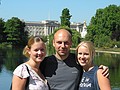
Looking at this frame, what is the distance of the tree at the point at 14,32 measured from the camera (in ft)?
213

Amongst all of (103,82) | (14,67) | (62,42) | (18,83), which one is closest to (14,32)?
(14,67)

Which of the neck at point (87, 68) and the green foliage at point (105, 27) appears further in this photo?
the green foliage at point (105, 27)

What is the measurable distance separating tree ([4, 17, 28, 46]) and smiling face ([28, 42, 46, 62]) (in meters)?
61.4

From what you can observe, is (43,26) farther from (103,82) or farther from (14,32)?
(103,82)

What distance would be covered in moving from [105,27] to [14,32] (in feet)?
55.9

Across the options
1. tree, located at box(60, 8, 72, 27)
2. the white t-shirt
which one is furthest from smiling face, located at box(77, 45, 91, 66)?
tree, located at box(60, 8, 72, 27)

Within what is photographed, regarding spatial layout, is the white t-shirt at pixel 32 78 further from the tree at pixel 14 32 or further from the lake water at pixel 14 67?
the tree at pixel 14 32

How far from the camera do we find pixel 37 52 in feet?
10.6

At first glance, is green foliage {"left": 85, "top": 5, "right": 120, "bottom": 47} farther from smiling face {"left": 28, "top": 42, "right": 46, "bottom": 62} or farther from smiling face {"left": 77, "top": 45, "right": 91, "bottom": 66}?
smiling face {"left": 28, "top": 42, "right": 46, "bottom": 62}

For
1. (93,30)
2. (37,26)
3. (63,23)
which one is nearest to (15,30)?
(63,23)

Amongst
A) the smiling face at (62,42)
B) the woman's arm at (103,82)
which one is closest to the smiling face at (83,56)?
the smiling face at (62,42)

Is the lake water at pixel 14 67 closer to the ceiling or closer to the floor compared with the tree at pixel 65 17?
closer to the floor

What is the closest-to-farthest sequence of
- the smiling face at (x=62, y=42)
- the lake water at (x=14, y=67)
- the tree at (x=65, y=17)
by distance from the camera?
the smiling face at (x=62, y=42), the lake water at (x=14, y=67), the tree at (x=65, y=17)

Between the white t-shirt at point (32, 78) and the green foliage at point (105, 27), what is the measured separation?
53.7 metres
